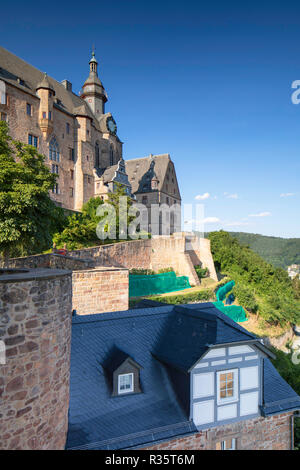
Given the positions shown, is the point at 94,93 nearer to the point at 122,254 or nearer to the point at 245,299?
the point at 122,254

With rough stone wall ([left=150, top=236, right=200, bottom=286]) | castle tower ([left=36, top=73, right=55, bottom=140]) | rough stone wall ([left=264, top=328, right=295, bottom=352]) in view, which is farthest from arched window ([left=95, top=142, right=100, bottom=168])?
rough stone wall ([left=264, top=328, right=295, bottom=352])

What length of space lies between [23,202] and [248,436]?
13398 mm

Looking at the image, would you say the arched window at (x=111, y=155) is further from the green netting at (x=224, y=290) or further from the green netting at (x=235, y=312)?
the green netting at (x=235, y=312)

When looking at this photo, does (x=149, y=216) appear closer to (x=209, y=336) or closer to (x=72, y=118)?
(x=72, y=118)

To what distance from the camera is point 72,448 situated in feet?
19.9

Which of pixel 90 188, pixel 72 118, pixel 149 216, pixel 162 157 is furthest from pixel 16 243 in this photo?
pixel 162 157

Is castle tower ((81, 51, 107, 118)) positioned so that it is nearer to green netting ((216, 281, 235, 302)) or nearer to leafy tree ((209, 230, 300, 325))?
leafy tree ((209, 230, 300, 325))

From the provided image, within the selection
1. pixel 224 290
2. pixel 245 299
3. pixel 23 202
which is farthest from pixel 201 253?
pixel 23 202

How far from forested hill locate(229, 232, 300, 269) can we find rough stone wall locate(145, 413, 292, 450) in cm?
12288

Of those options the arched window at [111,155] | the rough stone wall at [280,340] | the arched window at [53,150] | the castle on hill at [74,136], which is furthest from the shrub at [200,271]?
the arched window at [53,150]

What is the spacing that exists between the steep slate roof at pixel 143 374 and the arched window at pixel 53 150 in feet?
103

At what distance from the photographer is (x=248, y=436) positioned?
7.83m

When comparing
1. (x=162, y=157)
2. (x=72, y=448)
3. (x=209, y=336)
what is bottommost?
(x=72, y=448)
